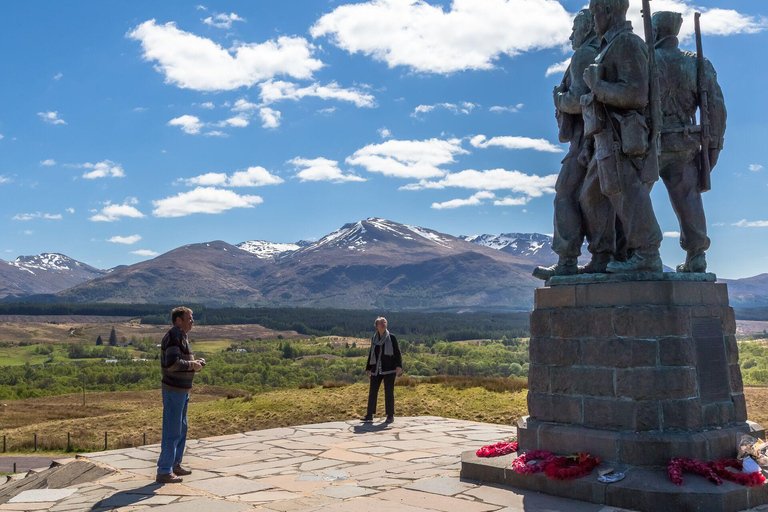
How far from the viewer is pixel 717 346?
21.4ft

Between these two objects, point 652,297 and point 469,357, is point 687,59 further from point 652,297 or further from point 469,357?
point 469,357

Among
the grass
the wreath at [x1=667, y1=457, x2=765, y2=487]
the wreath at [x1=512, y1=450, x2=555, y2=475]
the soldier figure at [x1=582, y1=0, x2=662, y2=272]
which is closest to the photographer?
the wreath at [x1=667, y1=457, x2=765, y2=487]

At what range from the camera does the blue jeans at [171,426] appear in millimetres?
7105

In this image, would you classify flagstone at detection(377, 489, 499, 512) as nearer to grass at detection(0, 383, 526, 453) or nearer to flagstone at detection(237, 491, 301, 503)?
flagstone at detection(237, 491, 301, 503)

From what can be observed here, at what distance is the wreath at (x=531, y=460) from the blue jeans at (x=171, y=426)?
3392 millimetres

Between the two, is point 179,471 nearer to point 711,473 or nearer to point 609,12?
point 711,473

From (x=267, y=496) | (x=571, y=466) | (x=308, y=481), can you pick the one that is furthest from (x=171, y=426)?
(x=571, y=466)

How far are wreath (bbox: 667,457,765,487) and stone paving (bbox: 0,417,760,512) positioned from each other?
633 millimetres

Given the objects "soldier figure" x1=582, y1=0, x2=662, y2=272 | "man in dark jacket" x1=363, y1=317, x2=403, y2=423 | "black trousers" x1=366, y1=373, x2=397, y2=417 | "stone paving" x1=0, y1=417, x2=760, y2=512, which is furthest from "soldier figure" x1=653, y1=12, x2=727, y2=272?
"black trousers" x1=366, y1=373, x2=397, y2=417

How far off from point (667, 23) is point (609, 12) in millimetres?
884

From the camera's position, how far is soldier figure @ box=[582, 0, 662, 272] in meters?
A: 6.59

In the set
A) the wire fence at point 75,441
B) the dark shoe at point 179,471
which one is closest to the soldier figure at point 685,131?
the dark shoe at point 179,471

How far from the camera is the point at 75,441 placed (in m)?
14.9

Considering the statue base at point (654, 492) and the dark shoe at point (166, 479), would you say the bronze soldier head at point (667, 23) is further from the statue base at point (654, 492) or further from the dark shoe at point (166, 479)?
the dark shoe at point (166, 479)
